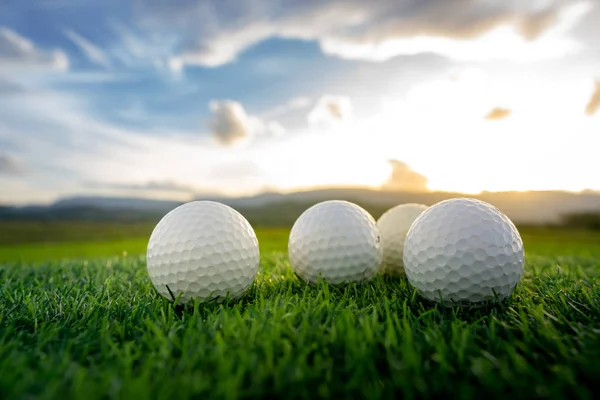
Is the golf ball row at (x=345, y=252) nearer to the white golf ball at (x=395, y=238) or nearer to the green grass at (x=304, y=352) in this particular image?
the green grass at (x=304, y=352)

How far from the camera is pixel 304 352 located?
Result: 2.06 meters

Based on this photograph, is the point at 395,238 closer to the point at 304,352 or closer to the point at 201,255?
the point at 201,255

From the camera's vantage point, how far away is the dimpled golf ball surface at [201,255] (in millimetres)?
3391

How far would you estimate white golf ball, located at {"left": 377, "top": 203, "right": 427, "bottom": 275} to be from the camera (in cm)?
451

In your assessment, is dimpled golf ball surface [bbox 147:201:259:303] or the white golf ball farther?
the white golf ball

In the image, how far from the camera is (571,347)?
220 cm

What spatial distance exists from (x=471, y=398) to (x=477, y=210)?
1.96 m

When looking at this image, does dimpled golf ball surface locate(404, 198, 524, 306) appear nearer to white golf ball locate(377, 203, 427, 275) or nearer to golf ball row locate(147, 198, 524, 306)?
golf ball row locate(147, 198, 524, 306)

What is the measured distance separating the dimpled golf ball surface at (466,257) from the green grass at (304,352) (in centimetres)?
16

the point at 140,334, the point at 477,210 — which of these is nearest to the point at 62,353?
the point at 140,334

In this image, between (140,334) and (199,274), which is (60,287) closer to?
(199,274)

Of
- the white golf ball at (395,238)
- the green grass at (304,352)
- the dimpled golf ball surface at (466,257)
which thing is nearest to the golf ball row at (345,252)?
the dimpled golf ball surface at (466,257)

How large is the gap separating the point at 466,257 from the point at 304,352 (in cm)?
181

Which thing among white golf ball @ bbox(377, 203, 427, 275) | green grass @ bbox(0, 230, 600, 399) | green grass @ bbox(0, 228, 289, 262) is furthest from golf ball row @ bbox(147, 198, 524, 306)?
green grass @ bbox(0, 228, 289, 262)
